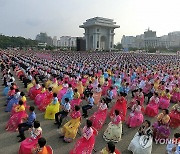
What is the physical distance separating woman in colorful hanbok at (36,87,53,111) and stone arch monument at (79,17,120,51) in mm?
66416

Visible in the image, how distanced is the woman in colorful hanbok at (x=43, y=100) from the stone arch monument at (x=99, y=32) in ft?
218

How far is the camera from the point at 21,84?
14672mm

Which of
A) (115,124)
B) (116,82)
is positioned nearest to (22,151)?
(115,124)

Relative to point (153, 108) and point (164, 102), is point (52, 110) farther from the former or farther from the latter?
point (164, 102)

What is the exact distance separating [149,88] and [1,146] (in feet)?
28.6

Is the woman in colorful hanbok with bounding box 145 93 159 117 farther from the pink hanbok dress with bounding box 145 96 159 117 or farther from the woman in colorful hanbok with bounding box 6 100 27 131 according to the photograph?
the woman in colorful hanbok with bounding box 6 100 27 131

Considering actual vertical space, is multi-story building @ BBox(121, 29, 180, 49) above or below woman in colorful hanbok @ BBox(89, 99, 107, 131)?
above

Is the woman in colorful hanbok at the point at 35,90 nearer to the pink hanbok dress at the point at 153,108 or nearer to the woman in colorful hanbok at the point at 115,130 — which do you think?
the woman in colorful hanbok at the point at 115,130

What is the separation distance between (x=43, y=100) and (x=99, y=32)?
228 feet

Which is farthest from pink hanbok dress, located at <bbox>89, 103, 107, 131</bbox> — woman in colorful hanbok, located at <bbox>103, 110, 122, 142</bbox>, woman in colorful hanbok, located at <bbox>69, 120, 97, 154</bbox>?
woman in colorful hanbok, located at <bbox>69, 120, 97, 154</bbox>

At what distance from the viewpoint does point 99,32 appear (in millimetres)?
76750

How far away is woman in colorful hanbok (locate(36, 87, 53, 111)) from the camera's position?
30.2ft

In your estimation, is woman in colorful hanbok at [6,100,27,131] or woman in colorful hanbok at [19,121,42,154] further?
woman in colorful hanbok at [6,100,27,131]

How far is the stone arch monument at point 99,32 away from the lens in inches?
2985
